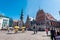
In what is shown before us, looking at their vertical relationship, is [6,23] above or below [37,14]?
below

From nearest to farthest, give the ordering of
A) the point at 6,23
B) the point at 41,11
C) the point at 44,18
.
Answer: the point at 44,18, the point at 41,11, the point at 6,23

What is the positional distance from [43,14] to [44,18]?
13.4 ft

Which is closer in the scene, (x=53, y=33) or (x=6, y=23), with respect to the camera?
(x=53, y=33)

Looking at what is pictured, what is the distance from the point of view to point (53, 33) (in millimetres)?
12336

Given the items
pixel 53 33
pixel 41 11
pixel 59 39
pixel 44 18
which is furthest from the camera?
pixel 41 11

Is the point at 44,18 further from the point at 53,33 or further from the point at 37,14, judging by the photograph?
the point at 53,33

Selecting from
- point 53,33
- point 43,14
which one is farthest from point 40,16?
point 53,33

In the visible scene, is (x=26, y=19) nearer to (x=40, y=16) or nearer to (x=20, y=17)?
(x=20, y=17)

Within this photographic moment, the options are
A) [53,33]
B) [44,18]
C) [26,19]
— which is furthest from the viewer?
[26,19]

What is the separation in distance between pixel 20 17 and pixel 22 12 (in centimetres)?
474

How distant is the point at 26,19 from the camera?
360 ft

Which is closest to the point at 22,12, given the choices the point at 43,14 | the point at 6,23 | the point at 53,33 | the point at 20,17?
the point at 20,17

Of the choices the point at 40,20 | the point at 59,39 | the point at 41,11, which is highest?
the point at 41,11

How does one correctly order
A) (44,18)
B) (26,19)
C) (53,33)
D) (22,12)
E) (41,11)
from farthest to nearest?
(26,19), (22,12), (41,11), (44,18), (53,33)
